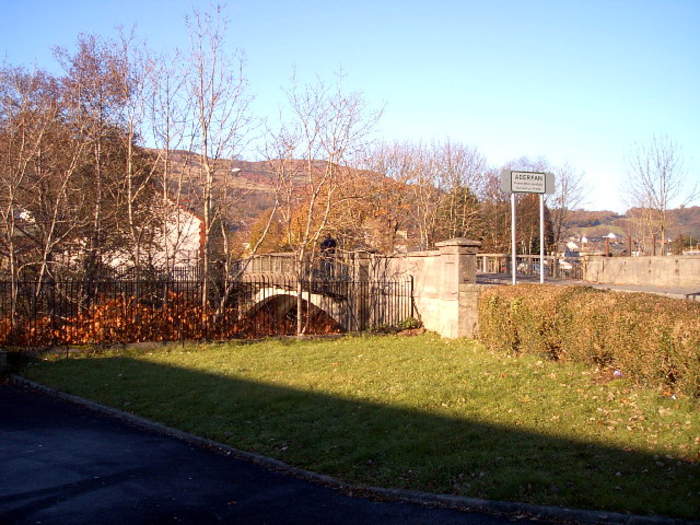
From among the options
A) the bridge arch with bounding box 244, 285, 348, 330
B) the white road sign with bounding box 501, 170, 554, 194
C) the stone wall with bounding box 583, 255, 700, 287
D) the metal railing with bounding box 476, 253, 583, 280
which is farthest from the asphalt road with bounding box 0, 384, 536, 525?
the metal railing with bounding box 476, 253, 583, 280

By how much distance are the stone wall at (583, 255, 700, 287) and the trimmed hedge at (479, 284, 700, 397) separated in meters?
12.6

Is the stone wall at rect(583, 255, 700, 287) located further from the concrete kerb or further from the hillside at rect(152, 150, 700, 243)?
the concrete kerb

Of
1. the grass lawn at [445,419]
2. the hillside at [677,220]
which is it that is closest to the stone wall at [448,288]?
the grass lawn at [445,419]

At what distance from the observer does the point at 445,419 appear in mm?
8062

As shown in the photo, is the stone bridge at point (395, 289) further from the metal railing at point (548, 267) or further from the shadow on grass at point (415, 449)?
the metal railing at point (548, 267)

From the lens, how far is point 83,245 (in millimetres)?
18562

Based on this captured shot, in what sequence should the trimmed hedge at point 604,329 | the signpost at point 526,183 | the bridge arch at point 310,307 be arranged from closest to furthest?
1. the trimmed hedge at point 604,329
2. the signpost at point 526,183
3. the bridge arch at point 310,307

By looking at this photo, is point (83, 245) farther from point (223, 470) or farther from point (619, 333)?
point (619, 333)

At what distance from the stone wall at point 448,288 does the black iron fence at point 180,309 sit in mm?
690

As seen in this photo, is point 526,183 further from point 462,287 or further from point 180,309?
point 180,309

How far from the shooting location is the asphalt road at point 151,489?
5.60 metres

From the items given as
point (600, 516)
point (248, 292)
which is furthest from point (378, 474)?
point (248, 292)

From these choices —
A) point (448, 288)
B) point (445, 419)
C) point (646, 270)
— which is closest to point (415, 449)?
point (445, 419)

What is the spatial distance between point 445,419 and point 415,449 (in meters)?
1.08
